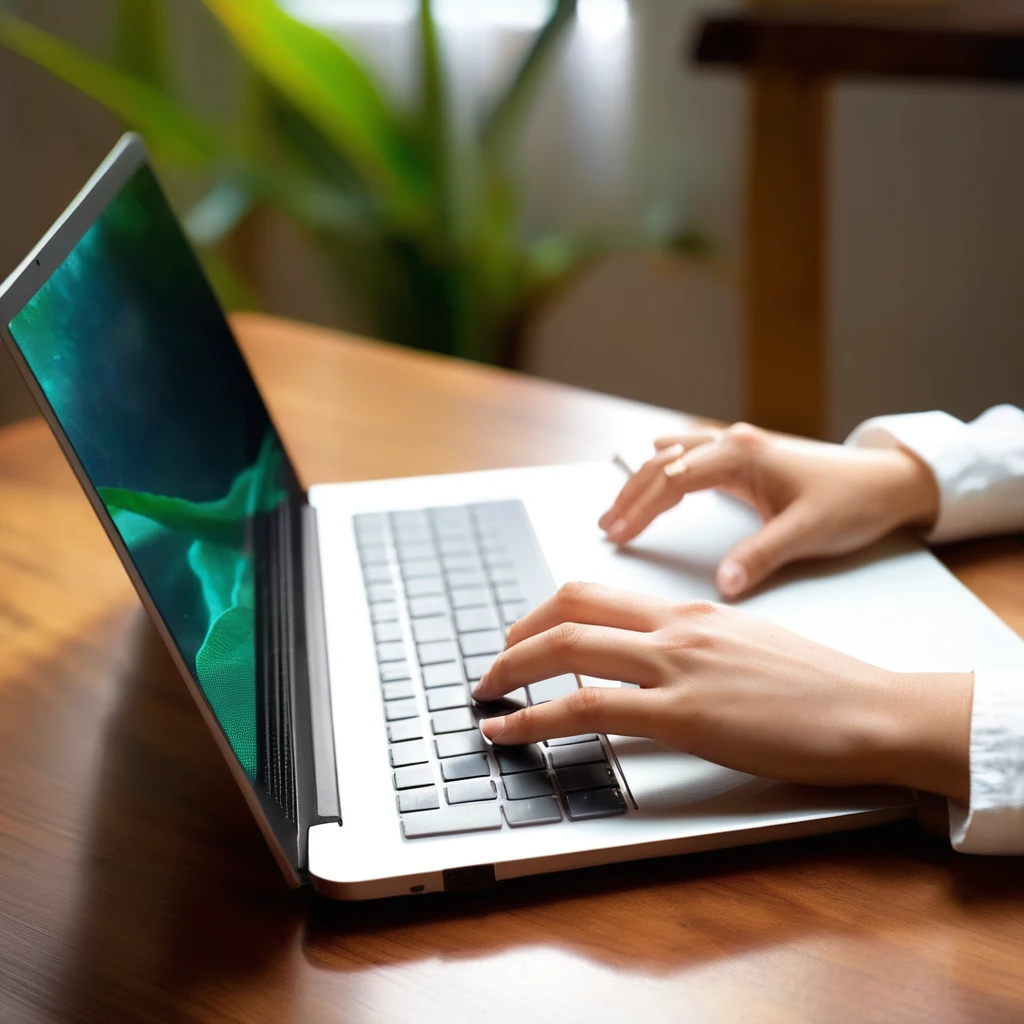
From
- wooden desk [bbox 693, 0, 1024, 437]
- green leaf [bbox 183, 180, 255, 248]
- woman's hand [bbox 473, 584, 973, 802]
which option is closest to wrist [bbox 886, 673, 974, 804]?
woman's hand [bbox 473, 584, 973, 802]

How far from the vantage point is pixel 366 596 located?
2.29 feet

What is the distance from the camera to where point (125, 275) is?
0.61m

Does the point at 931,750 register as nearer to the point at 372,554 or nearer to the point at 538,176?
the point at 372,554

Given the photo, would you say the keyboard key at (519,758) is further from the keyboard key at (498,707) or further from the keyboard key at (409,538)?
the keyboard key at (409,538)

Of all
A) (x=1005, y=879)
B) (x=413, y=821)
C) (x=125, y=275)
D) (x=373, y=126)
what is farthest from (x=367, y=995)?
(x=373, y=126)

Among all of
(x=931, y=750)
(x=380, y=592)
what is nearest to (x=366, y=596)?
(x=380, y=592)

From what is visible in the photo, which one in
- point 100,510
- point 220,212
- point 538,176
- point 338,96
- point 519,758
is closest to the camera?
point 100,510

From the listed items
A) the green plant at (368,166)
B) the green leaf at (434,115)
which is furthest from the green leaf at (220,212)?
the green leaf at (434,115)

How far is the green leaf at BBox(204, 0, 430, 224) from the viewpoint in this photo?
152 centimetres

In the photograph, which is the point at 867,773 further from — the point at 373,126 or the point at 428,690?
the point at 373,126

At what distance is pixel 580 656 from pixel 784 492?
25cm

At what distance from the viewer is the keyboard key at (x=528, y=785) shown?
1.67 feet

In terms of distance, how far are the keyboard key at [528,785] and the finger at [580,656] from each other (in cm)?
5

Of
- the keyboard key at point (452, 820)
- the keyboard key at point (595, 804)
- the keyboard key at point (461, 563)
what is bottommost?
the keyboard key at point (452, 820)
